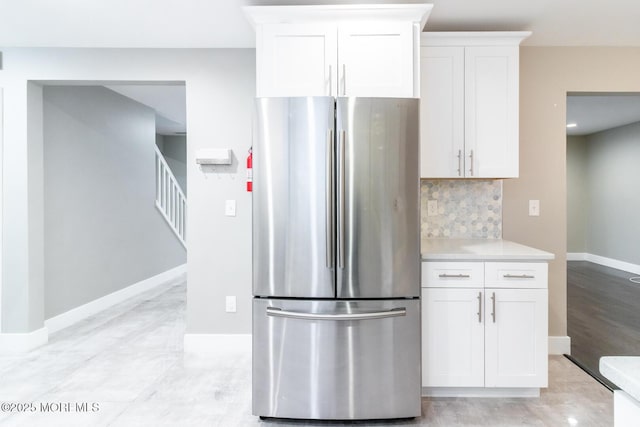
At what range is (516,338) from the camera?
2244 millimetres

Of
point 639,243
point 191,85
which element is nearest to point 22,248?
point 191,85

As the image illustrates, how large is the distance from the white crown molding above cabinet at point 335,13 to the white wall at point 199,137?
0.84 m

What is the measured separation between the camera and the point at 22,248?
3176mm

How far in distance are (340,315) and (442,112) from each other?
1.60m

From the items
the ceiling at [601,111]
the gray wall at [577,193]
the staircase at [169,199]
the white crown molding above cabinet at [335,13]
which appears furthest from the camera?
the gray wall at [577,193]

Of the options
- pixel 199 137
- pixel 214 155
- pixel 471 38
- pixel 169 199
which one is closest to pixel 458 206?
pixel 471 38

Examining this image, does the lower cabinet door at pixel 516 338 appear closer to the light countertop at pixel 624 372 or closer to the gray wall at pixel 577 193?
Answer: the light countertop at pixel 624 372

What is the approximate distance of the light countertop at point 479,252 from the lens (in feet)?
7.34

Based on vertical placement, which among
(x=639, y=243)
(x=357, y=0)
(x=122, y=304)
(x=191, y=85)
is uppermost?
(x=357, y=0)

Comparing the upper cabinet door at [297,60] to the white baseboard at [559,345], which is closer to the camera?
the upper cabinet door at [297,60]

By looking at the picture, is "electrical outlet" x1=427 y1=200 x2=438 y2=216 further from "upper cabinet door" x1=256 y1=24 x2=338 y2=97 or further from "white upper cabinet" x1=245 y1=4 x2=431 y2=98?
"upper cabinet door" x1=256 y1=24 x2=338 y2=97

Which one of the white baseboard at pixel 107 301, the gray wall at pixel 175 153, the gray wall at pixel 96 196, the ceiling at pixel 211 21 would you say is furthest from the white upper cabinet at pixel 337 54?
the gray wall at pixel 175 153

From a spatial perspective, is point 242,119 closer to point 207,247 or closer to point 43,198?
point 207,247

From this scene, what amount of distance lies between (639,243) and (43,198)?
8.56 meters
